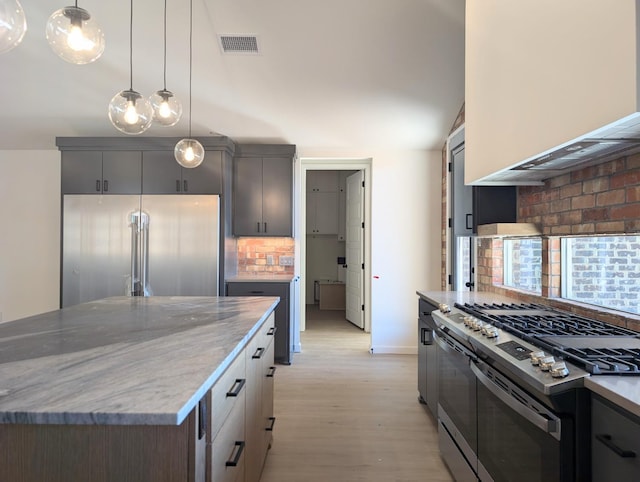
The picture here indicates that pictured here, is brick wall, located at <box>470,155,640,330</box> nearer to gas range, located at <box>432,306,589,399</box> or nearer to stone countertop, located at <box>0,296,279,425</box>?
gas range, located at <box>432,306,589,399</box>

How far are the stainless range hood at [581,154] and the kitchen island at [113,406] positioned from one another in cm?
143

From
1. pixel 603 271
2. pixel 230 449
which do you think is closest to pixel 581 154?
pixel 603 271

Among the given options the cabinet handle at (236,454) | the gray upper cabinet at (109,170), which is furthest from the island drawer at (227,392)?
the gray upper cabinet at (109,170)

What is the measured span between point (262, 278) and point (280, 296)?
0.98 feet

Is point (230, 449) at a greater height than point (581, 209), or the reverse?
point (581, 209)

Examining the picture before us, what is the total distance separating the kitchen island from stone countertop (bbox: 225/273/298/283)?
2513 millimetres

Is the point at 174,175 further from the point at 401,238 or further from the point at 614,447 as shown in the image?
the point at 614,447

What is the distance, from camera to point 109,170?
407 cm

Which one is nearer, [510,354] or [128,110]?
[510,354]

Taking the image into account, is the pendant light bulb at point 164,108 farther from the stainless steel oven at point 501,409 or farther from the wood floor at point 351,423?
the wood floor at point 351,423

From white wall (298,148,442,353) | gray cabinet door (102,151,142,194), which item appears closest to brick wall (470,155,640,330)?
white wall (298,148,442,353)

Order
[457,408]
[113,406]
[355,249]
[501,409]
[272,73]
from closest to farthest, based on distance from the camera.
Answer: [113,406]
[501,409]
[457,408]
[272,73]
[355,249]

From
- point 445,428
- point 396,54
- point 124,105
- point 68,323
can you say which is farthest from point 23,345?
point 396,54

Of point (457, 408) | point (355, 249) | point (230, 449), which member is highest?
point (355, 249)
